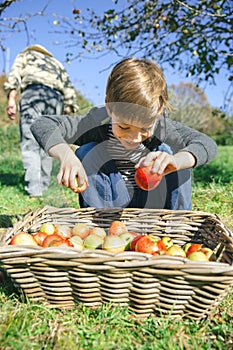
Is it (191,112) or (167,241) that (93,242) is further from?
(191,112)

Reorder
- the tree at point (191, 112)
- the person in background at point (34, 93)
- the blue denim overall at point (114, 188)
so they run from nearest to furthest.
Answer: the blue denim overall at point (114, 188) < the person in background at point (34, 93) < the tree at point (191, 112)

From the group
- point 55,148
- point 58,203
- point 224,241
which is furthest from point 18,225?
point 58,203

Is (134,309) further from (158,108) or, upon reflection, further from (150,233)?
(158,108)

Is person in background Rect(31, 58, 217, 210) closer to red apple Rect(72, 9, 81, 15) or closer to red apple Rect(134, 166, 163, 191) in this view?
red apple Rect(134, 166, 163, 191)

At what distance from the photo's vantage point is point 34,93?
13.0 feet

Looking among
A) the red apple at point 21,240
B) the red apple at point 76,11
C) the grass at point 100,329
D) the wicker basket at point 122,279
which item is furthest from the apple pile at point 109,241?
the red apple at point 76,11

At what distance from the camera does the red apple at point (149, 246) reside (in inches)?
64.1

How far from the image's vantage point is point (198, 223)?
1.95 m

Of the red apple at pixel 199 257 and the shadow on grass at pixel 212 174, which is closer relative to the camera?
the red apple at pixel 199 257

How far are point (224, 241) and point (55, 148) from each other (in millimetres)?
853

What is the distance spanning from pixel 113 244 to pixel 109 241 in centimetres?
2

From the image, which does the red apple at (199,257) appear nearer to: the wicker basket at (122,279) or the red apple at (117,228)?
the wicker basket at (122,279)

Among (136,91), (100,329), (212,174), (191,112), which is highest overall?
(136,91)

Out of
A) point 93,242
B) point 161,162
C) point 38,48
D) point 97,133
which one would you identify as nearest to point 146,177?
point 161,162
